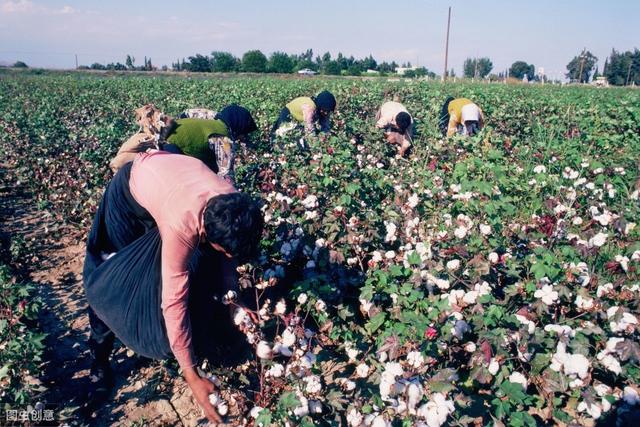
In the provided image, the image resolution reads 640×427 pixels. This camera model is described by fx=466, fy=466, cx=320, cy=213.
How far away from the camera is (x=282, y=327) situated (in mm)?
2406

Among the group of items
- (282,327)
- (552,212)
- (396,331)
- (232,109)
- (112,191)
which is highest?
(232,109)

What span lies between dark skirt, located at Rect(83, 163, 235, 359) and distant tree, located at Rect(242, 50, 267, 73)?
53.7 meters

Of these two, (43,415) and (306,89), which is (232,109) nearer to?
(43,415)

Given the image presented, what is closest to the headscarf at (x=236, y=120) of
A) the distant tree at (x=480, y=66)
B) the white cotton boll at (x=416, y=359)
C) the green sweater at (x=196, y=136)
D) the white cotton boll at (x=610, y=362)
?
the green sweater at (x=196, y=136)

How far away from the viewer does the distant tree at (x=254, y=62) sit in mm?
A: 53562

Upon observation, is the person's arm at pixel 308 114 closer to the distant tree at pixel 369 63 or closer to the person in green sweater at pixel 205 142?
the person in green sweater at pixel 205 142

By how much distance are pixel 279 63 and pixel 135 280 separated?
2253 inches

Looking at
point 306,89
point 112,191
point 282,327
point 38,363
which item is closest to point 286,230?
point 282,327

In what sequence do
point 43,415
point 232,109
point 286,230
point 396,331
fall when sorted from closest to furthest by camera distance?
Result: point 396,331 < point 43,415 < point 286,230 < point 232,109

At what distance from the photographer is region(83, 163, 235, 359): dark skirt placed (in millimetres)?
2053

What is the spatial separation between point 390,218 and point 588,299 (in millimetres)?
1293

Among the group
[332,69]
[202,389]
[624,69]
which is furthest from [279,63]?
[202,389]

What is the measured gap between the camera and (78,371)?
8.22ft

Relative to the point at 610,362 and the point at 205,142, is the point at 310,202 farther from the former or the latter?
the point at 610,362
